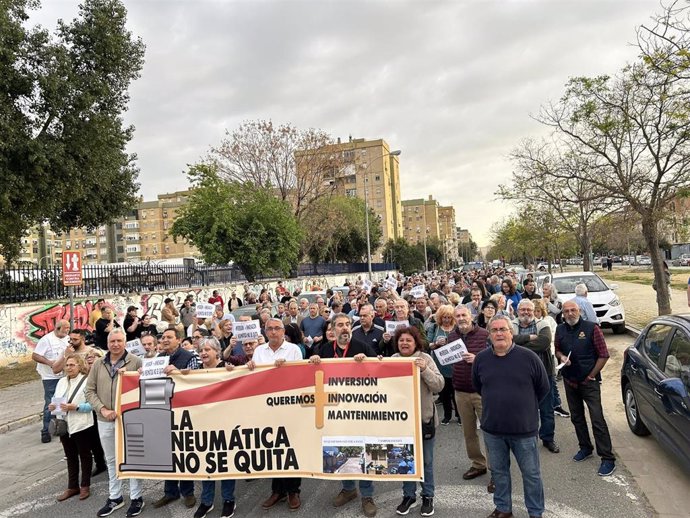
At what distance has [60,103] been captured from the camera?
12484mm

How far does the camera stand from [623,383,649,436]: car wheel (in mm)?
6254

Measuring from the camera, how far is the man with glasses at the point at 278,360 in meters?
4.96

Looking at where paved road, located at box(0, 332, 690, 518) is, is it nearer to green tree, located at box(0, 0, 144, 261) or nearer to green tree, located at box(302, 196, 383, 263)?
green tree, located at box(0, 0, 144, 261)

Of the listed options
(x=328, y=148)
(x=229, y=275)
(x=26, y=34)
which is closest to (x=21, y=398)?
(x=26, y=34)

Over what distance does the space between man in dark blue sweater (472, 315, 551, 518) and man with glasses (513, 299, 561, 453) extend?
179 centimetres

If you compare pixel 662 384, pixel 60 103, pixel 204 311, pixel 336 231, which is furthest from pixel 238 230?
pixel 336 231

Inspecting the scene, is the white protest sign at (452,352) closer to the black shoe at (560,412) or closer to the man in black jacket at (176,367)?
the man in black jacket at (176,367)

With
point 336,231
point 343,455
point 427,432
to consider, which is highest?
point 336,231


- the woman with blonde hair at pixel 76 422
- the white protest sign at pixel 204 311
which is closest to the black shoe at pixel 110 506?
the woman with blonde hair at pixel 76 422

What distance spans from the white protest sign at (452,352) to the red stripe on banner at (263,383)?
Result: 3.00ft

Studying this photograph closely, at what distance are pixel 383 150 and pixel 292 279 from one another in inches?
2853

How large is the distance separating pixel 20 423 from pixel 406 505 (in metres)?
7.72

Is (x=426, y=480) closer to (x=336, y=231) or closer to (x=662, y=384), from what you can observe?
(x=662, y=384)

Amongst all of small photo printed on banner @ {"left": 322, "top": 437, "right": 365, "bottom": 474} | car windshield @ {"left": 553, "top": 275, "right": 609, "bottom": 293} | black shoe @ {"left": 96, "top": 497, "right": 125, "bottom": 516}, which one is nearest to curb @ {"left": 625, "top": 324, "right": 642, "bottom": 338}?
car windshield @ {"left": 553, "top": 275, "right": 609, "bottom": 293}
